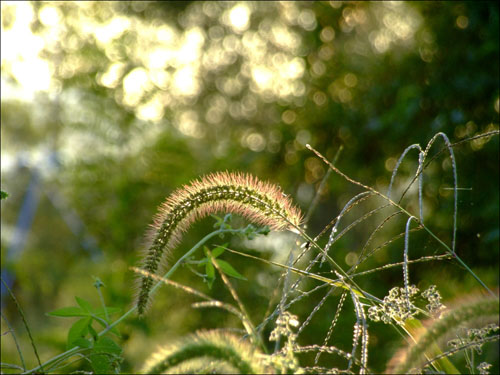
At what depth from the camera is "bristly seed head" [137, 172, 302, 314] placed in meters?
0.83

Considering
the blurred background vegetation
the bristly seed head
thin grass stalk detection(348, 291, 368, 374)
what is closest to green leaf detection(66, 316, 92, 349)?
the bristly seed head

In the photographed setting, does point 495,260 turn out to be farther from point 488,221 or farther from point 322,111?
point 322,111

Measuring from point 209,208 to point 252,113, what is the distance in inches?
164

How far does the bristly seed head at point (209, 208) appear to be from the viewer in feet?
2.74

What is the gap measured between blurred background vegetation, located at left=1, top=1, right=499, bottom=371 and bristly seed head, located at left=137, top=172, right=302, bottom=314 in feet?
1.49

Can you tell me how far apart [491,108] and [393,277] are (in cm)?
83

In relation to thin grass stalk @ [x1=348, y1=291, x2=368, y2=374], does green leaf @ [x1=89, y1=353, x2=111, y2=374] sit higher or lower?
higher

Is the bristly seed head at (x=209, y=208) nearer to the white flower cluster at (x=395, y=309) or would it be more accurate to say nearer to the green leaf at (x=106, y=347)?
the green leaf at (x=106, y=347)

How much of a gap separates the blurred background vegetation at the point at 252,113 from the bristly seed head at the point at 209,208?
45 centimetres

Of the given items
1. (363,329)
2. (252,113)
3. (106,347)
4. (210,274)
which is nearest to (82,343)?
(106,347)

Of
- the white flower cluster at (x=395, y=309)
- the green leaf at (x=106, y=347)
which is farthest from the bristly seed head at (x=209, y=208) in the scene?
the white flower cluster at (x=395, y=309)

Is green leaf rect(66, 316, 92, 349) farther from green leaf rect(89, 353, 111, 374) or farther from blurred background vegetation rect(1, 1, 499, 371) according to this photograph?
blurred background vegetation rect(1, 1, 499, 371)

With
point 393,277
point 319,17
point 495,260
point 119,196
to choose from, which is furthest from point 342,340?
point 319,17

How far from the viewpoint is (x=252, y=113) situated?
16.3 feet
